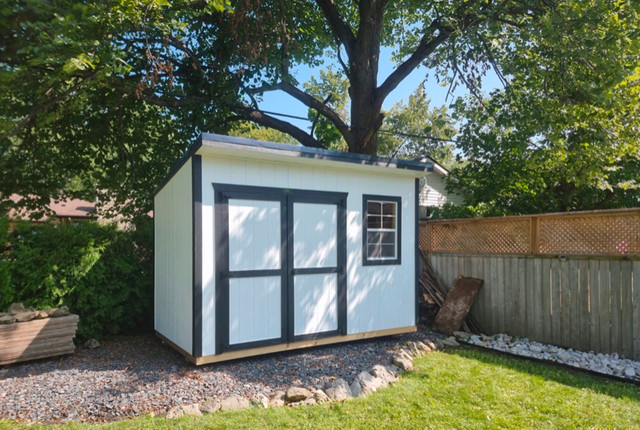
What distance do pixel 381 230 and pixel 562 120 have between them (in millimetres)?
4087

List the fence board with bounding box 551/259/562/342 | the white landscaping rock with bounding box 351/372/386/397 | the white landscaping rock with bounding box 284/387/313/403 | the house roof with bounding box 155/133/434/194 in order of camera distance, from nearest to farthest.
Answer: the white landscaping rock with bounding box 284/387/313/403 → the white landscaping rock with bounding box 351/372/386/397 → the house roof with bounding box 155/133/434/194 → the fence board with bounding box 551/259/562/342

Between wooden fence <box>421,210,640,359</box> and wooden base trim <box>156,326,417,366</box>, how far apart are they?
161 cm

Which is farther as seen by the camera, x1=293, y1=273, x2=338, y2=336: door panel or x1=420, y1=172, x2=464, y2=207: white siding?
x1=420, y1=172, x2=464, y2=207: white siding

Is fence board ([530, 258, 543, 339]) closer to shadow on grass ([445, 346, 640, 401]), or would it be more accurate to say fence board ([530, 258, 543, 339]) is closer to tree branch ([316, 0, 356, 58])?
shadow on grass ([445, 346, 640, 401])

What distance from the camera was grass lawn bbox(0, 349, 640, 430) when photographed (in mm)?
3127

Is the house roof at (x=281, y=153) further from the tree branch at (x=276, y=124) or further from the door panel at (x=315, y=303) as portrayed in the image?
the tree branch at (x=276, y=124)

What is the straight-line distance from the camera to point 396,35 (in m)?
12.2

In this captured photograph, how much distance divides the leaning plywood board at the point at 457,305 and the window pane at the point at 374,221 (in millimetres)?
2070

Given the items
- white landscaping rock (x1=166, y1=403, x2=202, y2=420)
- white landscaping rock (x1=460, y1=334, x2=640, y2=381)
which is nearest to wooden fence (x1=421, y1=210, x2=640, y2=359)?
white landscaping rock (x1=460, y1=334, x2=640, y2=381)

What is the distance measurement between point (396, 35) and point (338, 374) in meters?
11.0

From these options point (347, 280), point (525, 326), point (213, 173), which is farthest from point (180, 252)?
point (525, 326)

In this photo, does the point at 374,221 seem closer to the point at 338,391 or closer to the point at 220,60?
the point at 338,391

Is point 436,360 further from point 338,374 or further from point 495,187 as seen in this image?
point 495,187

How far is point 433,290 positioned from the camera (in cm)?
723
